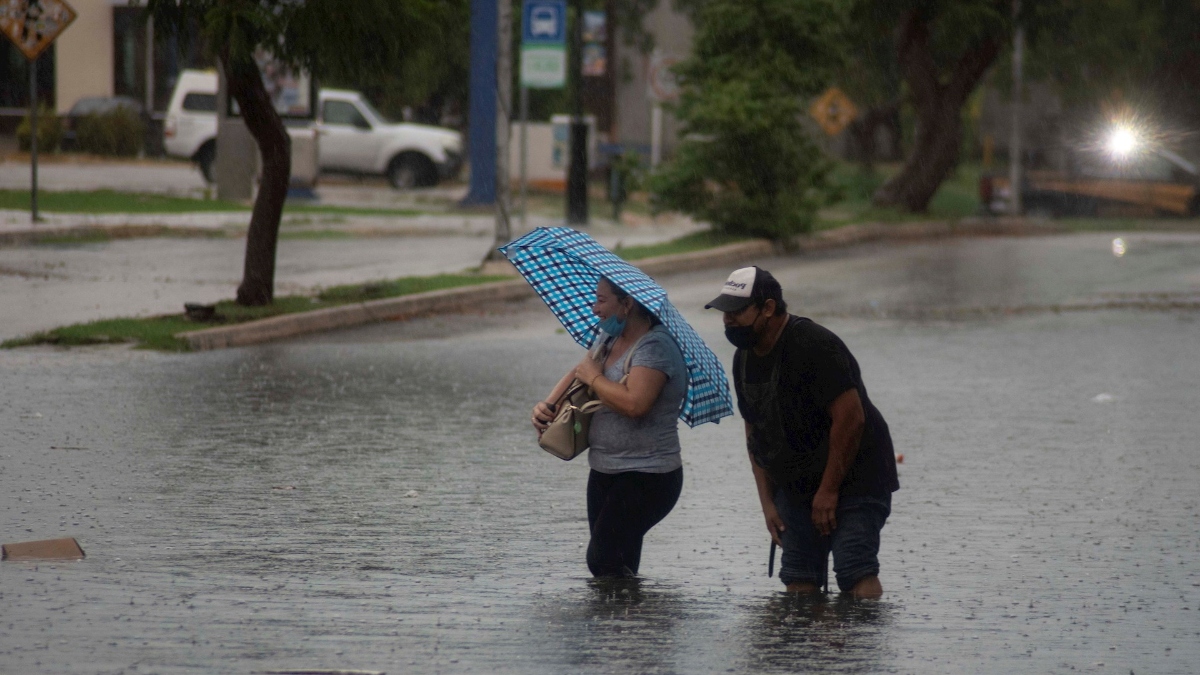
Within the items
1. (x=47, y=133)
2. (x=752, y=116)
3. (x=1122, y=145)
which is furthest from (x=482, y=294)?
(x=47, y=133)

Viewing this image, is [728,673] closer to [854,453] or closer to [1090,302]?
[854,453]

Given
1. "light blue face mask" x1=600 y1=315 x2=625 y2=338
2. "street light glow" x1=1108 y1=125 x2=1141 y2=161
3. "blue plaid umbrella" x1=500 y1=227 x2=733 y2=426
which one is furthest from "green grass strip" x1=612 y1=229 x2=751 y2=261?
"light blue face mask" x1=600 y1=315 x2=625 y2=338

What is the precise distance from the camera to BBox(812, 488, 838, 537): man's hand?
237 inches

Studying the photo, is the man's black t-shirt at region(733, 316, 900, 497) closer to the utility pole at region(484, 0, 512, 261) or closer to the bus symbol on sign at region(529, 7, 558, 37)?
the utility pole at region(484, 0, 512, 261)

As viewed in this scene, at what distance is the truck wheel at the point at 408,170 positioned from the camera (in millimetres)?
34594

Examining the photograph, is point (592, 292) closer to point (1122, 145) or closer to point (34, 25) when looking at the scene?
point (34, 25)

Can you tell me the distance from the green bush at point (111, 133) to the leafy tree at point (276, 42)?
25.2 metres

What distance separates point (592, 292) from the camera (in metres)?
6.86

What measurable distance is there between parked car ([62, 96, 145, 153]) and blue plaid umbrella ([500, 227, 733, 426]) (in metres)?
34.5

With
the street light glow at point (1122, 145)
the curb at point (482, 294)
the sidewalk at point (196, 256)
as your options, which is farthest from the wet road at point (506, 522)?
the street light glow at point (1122, 145)

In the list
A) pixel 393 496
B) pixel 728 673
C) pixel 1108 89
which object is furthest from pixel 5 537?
pixel 1108 89

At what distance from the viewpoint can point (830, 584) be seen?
691cm

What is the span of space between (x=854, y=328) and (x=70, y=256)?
9.02 metres

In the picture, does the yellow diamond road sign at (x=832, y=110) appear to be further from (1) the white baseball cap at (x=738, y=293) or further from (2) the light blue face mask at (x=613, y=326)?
(1) the white baseball cap at (x=738, y=293)
